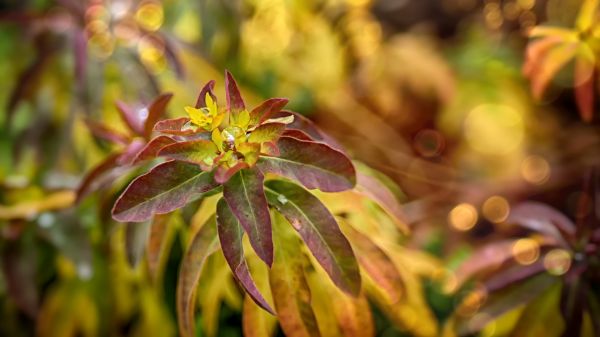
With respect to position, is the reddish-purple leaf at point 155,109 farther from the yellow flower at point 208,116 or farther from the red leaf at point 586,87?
the red leaf at point 586,87

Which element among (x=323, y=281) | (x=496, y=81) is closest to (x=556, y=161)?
(x=496, y=81)

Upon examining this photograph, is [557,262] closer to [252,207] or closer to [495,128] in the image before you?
[252,207]

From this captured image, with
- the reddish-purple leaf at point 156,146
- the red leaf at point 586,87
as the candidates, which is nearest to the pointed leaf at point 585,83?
the red leaf at point 586,87

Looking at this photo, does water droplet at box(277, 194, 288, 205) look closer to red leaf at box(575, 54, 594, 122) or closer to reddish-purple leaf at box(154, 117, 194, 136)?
reddish-purple leaf at box(154, 117, 194, 136)

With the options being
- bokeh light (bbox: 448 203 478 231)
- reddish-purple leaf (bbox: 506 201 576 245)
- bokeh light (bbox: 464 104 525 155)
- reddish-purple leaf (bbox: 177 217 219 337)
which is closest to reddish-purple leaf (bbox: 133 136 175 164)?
reddish-purple leaf (bbox: 177 217 219 337)

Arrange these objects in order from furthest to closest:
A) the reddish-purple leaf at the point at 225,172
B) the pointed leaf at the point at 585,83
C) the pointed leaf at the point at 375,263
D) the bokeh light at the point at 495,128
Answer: the bokeh light at the point at 495,128, the pointed leaf at the point at 585,83, the pointed leaf at the point at 375,263, the reddish-purple leaf at the point at 225,172
